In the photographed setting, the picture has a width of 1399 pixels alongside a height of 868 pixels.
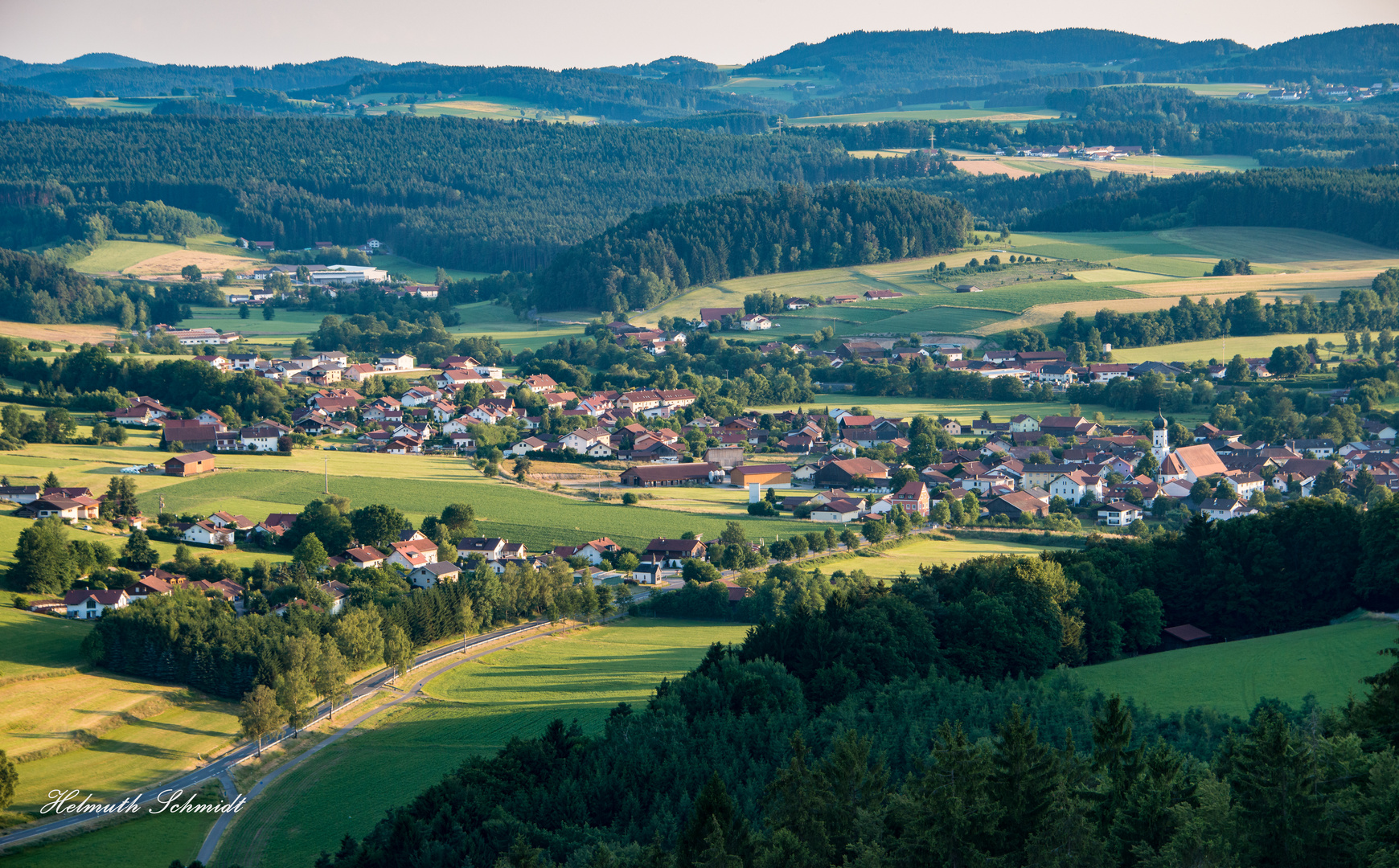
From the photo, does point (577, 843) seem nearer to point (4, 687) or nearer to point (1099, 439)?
point (4, 687)

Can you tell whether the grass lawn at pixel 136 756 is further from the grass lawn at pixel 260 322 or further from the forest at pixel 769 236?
the forest at pixel 769 236

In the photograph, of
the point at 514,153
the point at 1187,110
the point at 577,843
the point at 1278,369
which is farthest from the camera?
the point at 1187,110

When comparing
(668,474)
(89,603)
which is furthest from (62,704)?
(668,474)

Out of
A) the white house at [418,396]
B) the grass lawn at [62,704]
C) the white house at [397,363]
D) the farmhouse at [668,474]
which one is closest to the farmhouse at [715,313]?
the white house at [397,363]

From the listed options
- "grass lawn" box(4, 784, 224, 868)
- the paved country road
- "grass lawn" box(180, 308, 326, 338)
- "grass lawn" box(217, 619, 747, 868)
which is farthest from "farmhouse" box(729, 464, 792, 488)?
"grass lawn" box(180, 308, 326, 338)

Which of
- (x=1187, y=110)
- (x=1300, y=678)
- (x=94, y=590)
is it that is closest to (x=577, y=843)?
(x=1300, y=678)

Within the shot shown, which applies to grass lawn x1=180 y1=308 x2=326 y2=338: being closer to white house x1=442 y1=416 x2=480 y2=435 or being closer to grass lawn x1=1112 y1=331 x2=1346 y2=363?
white house x1=442 y1=416 x2=480 y2=435
